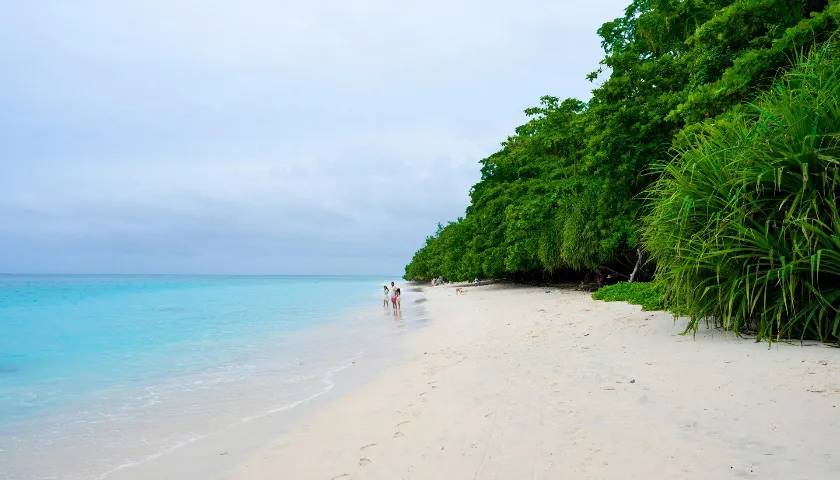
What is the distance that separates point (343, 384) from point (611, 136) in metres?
11.2

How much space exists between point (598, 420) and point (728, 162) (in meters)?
4.23

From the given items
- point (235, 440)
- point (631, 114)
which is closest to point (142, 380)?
point (235, 440)

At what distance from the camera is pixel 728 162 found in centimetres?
600

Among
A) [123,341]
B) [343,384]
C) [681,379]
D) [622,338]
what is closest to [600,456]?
[681,379]

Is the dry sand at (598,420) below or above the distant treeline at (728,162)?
below

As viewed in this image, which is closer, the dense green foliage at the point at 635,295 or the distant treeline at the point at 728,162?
the distant treeline at the point at 728,162

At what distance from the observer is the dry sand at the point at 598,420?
9.77 ft

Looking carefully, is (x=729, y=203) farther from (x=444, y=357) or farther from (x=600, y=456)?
(x=444, y=357)

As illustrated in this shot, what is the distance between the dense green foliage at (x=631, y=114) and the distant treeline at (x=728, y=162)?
0.05 metres

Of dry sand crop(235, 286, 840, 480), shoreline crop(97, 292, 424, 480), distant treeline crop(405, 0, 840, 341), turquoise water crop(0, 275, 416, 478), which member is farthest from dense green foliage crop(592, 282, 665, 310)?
turquoise water crop(0, 275, 416, 478)

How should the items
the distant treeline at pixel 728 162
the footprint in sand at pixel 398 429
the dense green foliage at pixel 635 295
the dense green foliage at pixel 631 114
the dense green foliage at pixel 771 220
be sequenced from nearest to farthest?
the footprint in sand at pixel 398 429
the dense green foliage at pixel 771 220
the distant treeline at pixel 728 162
the dense green foliage at pixel 631 114
the dense green foliage at pixel 635 295

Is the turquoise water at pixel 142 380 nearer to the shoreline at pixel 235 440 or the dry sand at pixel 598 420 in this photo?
the shoreline at pixel 235 440

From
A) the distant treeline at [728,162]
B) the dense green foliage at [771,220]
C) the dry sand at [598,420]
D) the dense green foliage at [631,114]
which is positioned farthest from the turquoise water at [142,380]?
the dense green foliage at [631,114]

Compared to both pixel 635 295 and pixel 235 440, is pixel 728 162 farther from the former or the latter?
pixel 635 295
